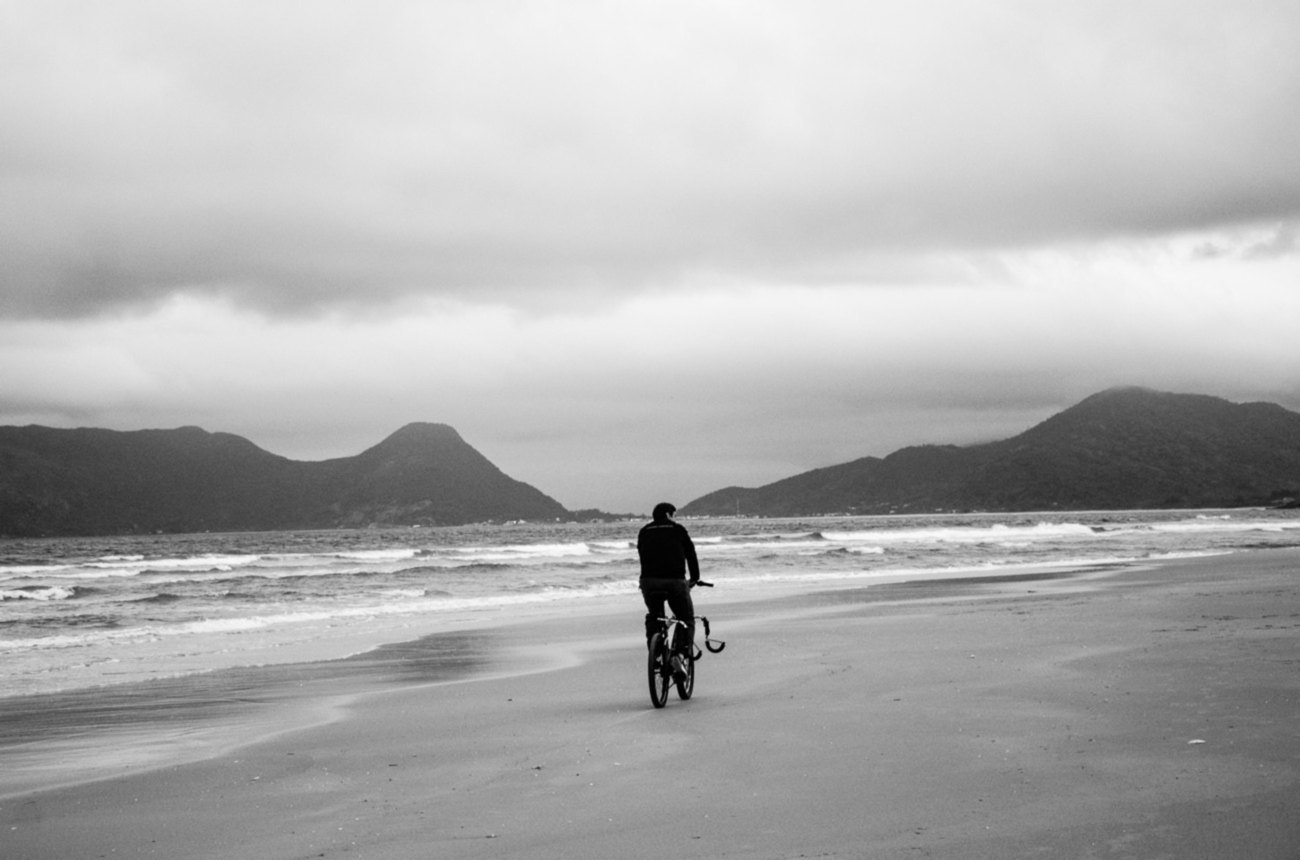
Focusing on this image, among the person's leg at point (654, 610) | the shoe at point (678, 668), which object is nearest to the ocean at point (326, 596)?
the person's leg at point (654, 610)

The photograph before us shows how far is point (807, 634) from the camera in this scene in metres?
19.0

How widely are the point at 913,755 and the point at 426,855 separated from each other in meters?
3.75

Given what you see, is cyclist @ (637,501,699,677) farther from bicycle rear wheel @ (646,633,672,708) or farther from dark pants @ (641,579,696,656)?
bicycle rear wheel @ (646,633,672,708)

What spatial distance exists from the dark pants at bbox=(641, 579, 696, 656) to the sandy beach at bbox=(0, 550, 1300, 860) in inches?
27.7

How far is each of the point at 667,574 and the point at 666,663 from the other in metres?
0.91

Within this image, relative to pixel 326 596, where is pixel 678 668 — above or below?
above

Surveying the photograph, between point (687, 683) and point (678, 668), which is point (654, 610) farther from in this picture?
point (687, 683)

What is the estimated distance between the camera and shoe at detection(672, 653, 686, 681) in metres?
11.9

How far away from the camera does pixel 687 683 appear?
477 inches

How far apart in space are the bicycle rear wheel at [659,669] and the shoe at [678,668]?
0.33 ft

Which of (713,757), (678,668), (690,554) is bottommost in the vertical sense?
(713,757)

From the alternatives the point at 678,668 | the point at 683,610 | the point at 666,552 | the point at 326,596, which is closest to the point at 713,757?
the point at 678,668

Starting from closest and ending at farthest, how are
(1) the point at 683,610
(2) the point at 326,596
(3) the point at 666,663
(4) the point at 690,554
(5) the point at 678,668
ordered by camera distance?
(3) the point at 666,663 → (4) the point at 690,554 → (5) the point at 678,668 → (1) the point at 683,610 → (2) the point at 326,596

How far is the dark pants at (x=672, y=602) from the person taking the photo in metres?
11.9
